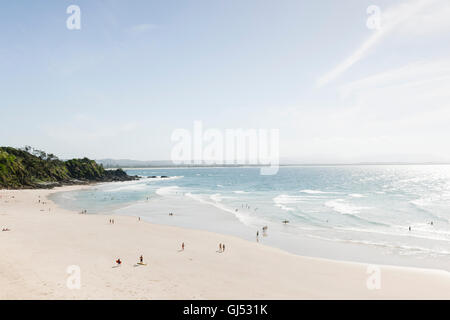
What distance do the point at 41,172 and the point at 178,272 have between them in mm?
103969

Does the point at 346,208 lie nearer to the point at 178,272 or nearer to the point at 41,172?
the point at 178,272

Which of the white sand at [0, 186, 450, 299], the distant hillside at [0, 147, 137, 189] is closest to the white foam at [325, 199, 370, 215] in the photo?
the white sand at [0, 186, 450, 299]

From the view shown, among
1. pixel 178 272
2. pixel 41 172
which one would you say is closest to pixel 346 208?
pixel 178 272

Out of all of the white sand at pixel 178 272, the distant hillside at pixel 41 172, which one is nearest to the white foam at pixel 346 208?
the white sand at pixel 178 272

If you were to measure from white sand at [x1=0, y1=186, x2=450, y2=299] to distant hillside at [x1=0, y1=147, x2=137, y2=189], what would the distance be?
210 ft

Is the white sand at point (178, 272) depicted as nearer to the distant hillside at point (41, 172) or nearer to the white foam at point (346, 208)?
the white foam at point (346, 208)

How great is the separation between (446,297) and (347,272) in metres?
6.11

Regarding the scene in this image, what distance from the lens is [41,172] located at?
9888cm

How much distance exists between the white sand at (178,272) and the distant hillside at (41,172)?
210 feet

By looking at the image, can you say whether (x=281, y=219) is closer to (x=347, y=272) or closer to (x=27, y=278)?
(x=347, y=272)

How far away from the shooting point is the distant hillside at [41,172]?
261 ft

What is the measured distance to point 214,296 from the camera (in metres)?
15.6

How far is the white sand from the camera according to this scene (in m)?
15.8
